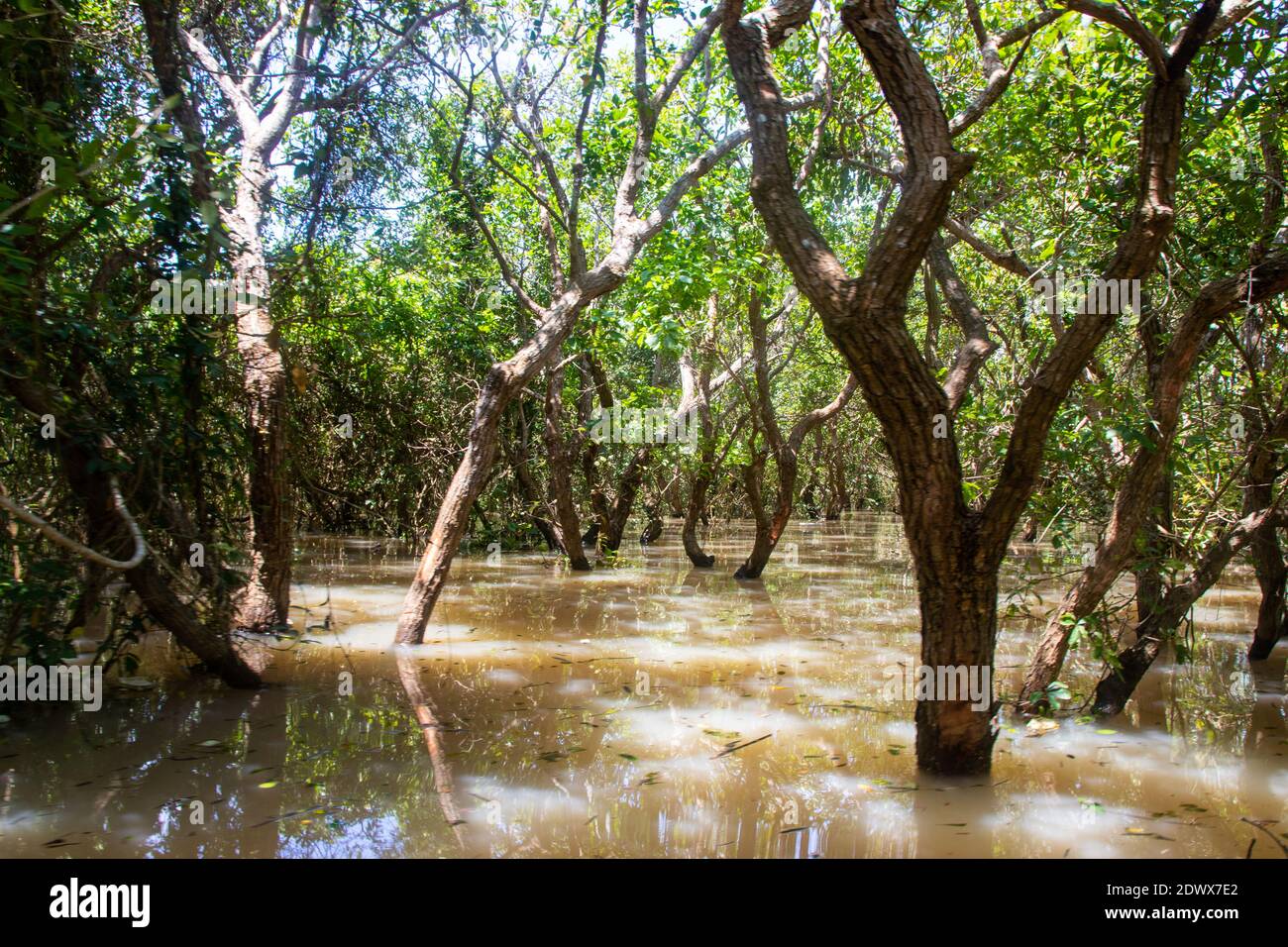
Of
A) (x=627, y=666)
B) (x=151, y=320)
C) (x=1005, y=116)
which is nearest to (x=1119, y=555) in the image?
(x=627, y=666)

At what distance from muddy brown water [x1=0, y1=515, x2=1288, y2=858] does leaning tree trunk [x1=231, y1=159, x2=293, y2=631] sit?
588mm

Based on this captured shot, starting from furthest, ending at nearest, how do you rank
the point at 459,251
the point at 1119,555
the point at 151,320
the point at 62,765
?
the point at 459,251, the point at 151,320, the point at 1119,555, the point at 62,765

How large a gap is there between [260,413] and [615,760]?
3.71 meters

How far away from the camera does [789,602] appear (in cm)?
1023

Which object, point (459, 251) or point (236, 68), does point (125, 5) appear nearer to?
point (236, 68)

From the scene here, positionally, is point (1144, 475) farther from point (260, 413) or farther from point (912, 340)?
point (260, 413)

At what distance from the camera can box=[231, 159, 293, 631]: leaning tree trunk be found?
6340mm

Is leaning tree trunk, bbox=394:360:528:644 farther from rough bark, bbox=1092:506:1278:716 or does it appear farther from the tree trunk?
rough bark, bbox=1092:506:1278:716

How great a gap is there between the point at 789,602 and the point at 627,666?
398cm

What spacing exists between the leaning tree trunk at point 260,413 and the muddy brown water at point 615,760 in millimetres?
588

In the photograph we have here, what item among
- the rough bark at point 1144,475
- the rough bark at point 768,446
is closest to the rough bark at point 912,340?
the rough bark at point 1144,475

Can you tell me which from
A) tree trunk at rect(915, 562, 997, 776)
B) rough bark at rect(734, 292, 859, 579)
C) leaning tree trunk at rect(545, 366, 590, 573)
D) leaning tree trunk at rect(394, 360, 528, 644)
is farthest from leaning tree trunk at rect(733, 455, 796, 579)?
tree trunk at rect(915, 562, 997, 776)

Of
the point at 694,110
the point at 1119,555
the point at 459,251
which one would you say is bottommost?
the point at 1119,555

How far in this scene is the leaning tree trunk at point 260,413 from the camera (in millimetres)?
6340
